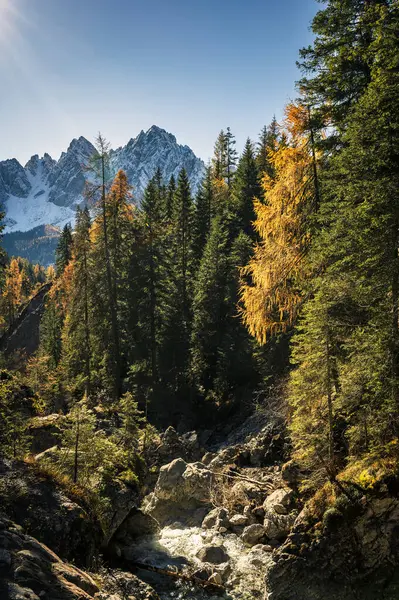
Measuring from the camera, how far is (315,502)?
962cm

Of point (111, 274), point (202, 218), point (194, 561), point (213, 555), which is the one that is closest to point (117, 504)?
point (194, 561)

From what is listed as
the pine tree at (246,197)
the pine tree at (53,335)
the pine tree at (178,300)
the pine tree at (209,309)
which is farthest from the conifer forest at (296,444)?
the pine tree at (53,335)

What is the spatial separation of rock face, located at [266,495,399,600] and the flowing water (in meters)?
1.36

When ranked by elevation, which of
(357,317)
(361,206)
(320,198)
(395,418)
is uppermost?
(320,198)

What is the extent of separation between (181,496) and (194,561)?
11.3 ft

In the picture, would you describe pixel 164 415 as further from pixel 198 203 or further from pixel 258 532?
pixel 198 203

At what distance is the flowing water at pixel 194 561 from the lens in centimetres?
998

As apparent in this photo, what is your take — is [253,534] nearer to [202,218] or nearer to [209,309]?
[209,309]

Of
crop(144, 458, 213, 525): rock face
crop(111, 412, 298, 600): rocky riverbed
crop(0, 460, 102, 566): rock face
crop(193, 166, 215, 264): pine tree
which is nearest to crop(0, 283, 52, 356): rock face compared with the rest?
crop(193, 166, 215, 264): pine tree

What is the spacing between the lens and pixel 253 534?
11.9m

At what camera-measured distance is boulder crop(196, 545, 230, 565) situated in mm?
11227

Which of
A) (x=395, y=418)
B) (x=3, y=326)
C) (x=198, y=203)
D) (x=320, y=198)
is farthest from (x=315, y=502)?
(x=3, y=326)

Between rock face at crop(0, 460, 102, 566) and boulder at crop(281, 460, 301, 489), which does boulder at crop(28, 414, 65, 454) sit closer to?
rock face at crop(0, 460, 102, 566)

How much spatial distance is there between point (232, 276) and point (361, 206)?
21010 millimetres
